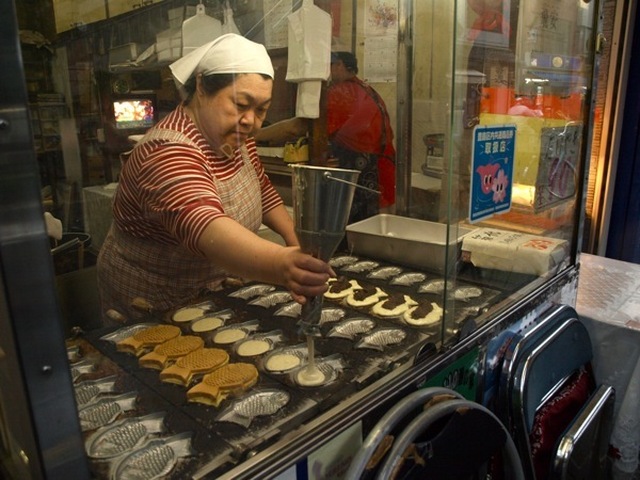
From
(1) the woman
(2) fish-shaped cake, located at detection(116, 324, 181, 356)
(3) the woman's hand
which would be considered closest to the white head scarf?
(1) the woman

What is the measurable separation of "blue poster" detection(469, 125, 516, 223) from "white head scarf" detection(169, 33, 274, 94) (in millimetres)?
536

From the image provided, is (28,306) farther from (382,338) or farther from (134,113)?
(382,338)

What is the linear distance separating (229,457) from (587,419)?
1072 millimetres

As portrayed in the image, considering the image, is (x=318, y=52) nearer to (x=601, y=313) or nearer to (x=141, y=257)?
(x=141, y=257)

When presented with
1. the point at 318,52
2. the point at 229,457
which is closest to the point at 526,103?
the point at 318,52

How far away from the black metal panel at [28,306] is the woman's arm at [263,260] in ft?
1.22

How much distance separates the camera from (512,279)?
1.55 metres

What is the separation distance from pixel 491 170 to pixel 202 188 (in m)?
0.73

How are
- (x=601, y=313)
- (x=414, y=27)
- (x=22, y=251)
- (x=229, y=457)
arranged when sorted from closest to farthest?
1. (x=22, y=251)
2. (x=229, y=457)
3. (x=414, y=27)
4. (x=601, y=313)

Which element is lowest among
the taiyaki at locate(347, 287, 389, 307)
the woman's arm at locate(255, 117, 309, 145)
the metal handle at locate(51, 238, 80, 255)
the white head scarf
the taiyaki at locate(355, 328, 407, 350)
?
the taiyaki at locate(355, 328, 407, 350)

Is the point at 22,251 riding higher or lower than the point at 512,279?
higher

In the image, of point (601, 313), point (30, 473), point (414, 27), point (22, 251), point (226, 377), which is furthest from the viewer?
point (601, 313)

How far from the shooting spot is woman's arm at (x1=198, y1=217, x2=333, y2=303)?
32.4 inches

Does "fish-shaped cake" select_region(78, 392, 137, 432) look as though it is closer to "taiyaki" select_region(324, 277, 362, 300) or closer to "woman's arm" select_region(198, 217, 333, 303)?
"woman's arm" select_region(198, 217, 333, 303)
